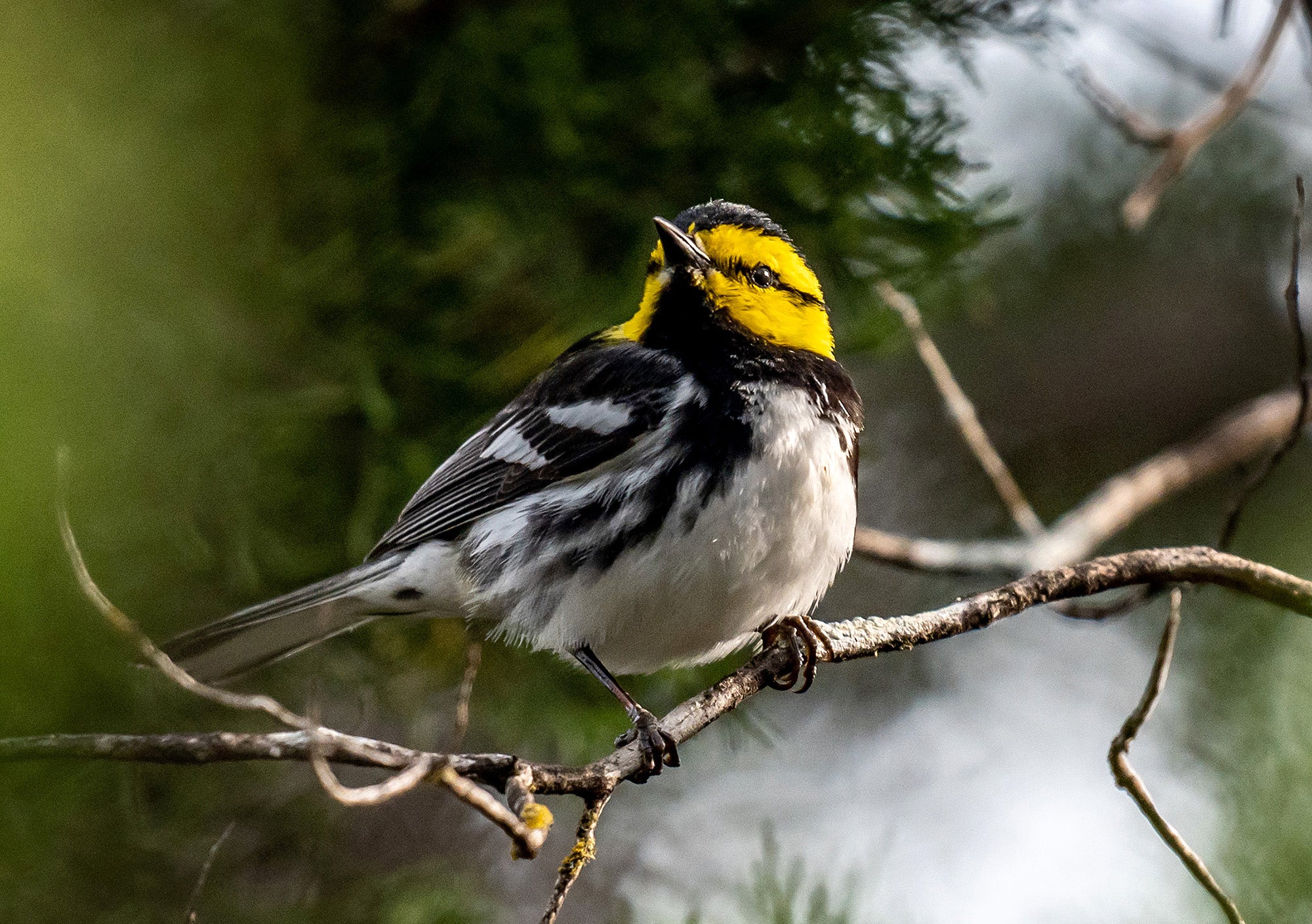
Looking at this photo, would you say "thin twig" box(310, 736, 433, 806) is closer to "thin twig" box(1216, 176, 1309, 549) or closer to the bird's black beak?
the bird's black beak

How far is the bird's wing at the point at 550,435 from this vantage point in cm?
262

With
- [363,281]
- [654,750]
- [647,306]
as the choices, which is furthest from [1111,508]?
[363,281]

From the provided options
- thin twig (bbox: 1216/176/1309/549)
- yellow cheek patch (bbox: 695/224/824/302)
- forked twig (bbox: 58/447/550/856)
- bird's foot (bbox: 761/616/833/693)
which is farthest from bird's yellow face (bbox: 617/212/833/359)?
forked twig (bbox: 58/447/550/856)

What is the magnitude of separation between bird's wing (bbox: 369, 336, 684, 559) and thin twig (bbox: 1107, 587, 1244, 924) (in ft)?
Answer: 3.52

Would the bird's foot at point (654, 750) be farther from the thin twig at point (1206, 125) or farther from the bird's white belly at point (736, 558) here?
the thin twig at point (1206, 125)

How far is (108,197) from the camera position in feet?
5.95

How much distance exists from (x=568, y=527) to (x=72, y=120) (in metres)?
1.20

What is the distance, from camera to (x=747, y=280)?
2.72 m

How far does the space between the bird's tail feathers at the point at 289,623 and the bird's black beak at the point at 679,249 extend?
3.05 ft

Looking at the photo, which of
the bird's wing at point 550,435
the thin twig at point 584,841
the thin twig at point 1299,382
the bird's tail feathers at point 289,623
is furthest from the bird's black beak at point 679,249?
the thin twig at point 584,841

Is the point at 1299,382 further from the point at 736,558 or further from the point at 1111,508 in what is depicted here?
the point at 736,558

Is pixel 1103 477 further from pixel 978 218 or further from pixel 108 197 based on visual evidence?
pixel 108 197

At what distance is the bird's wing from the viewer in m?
2.62

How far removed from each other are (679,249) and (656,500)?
54 cm
